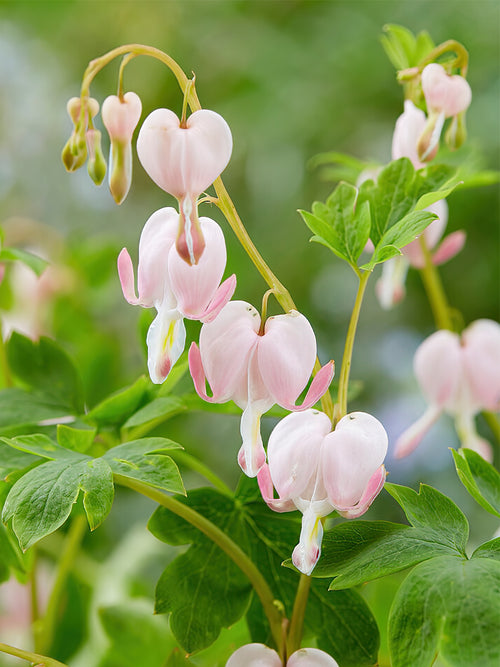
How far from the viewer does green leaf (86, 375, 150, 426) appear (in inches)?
23.2

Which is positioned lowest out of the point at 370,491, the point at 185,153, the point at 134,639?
the point at 134,639

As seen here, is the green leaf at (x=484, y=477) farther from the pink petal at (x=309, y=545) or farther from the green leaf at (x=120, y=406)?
the green leaf at (x=120, y=406)

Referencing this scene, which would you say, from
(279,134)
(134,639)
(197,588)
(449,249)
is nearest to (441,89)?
(449,249)

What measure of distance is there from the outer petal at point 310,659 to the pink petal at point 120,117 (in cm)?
34

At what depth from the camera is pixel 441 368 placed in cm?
69

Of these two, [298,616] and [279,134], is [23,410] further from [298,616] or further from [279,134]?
[279,134]

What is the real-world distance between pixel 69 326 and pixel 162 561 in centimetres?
43

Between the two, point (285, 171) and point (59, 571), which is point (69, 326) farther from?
point (285, 171)

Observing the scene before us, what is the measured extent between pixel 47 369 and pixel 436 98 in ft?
1.36

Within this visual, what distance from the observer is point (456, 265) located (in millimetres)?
1955

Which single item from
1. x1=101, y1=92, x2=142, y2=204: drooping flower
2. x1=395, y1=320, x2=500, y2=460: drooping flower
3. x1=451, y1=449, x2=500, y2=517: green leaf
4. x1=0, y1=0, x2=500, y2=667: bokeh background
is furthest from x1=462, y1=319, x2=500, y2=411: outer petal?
x1=0, y1=0, x2=500, y2=667: bokeh background

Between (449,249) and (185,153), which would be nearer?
(185,153)

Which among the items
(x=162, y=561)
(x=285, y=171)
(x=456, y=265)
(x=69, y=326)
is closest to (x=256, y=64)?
(x=285, y=171)

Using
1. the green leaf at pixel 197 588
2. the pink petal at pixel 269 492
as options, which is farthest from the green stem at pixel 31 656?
the pink petal at pixel 269 492
